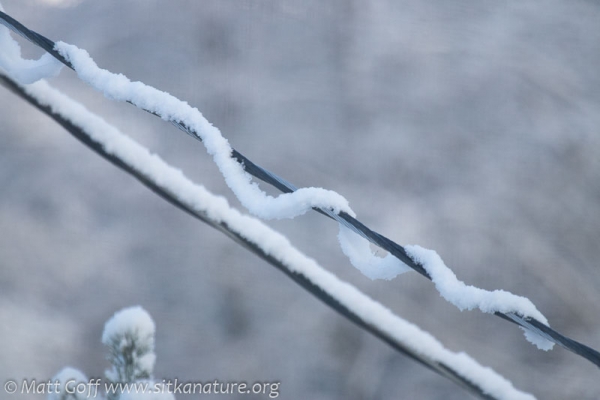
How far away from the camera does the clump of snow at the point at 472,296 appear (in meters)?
0.52

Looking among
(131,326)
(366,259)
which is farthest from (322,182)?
(131,326)

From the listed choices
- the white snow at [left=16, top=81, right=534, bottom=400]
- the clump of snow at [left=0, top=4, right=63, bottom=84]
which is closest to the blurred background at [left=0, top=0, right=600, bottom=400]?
the clump of snow at [left=0, top=4, right=63, bottom=84]

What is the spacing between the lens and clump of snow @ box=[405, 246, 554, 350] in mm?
516

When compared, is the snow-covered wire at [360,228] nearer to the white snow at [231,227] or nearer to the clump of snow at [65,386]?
the white snow at [231,227]

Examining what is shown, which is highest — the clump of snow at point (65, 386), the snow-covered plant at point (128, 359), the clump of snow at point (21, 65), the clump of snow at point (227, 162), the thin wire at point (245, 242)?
the clump of snow at point (21, 65)

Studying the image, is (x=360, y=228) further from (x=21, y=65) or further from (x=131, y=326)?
(x=21, y=65)

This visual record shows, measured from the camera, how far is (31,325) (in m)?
1.43

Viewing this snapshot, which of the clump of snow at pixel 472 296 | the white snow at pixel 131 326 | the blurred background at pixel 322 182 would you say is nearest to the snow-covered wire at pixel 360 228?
the clump of snow at pixel 472 296

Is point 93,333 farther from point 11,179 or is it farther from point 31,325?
→ point 11,179

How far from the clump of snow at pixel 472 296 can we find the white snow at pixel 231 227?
0.20 ft

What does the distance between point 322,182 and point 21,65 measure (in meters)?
1.11

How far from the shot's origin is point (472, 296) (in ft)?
1.75

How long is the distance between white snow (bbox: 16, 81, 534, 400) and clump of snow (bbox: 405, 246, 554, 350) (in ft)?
0.20

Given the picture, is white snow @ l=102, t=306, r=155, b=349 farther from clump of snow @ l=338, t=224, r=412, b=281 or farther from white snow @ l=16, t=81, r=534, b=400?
clump of snow @ l=338, t=224, r=412, b=281
